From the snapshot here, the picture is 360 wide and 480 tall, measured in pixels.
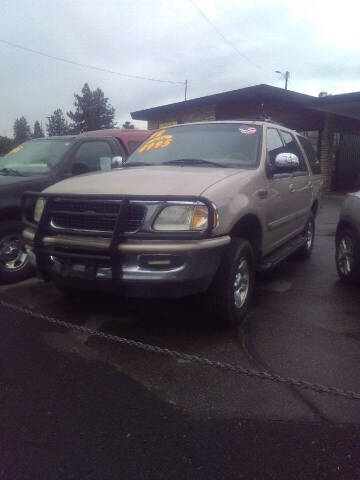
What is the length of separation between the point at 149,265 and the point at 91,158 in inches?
132

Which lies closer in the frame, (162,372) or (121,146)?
(162,372)

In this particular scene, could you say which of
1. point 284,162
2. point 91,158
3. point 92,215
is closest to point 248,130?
point 284,162

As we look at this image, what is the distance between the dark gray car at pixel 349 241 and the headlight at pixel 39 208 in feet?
11.1

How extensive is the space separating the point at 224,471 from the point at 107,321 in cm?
209

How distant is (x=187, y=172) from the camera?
3.95 meters

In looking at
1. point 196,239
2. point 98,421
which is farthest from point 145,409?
point 196,239

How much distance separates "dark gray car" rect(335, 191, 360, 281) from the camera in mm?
5094

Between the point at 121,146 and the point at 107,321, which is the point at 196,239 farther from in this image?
the point at 121,146

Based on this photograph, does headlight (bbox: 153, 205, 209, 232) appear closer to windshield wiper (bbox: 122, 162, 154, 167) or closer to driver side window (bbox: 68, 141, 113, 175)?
windshield wiper (bbox: 122, 162, 154, 167)

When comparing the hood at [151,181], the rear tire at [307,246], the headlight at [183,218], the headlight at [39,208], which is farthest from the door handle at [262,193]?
the rear tire at [307,246]

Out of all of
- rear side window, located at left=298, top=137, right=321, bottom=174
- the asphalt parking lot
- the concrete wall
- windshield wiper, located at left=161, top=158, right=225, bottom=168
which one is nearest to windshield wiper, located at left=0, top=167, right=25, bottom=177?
the asphalt parking lot

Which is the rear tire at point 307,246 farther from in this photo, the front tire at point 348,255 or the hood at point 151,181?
the hood at point 151,181

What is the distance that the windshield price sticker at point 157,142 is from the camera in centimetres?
507

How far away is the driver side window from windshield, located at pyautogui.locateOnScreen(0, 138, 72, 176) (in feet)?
0.59
